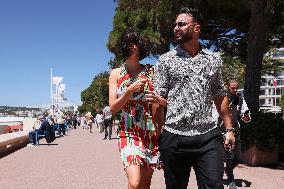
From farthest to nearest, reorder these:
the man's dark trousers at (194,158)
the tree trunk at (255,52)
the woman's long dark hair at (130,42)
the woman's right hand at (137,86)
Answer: the tree trunk at (255,52) < the woman's long dark hair at (130,42) < the woman's right hand at (137,86) < the man's dark trousers at (194,158)

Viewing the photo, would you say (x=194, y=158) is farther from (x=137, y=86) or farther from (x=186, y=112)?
(x=137, y=86)

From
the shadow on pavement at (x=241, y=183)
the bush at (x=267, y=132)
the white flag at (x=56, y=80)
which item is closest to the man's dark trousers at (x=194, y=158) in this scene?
the shadow on pavement at (x=241, y=183)

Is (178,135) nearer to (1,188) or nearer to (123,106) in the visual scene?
(123,106)

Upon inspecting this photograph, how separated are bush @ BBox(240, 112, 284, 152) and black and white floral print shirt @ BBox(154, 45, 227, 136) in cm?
749

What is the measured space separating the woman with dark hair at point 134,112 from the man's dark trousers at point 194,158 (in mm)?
451

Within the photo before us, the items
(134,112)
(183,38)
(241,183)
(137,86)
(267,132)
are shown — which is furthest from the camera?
(267,132)

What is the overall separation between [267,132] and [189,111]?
7.67m

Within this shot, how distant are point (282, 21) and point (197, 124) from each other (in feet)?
43.1

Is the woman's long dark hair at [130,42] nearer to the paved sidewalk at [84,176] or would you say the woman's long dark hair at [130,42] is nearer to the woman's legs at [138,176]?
the woman's legs at [138,176]

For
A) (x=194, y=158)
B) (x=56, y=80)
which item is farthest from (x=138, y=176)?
(x=56, y=80)

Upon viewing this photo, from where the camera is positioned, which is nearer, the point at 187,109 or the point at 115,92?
the point at 187,109

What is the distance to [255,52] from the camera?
12.4m

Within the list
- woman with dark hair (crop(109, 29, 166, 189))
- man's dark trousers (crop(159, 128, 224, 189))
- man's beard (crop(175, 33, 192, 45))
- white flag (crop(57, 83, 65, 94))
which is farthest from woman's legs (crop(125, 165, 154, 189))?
white flag (crop(57, 83, 65, 94))

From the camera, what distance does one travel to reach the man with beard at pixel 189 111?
3090mm
